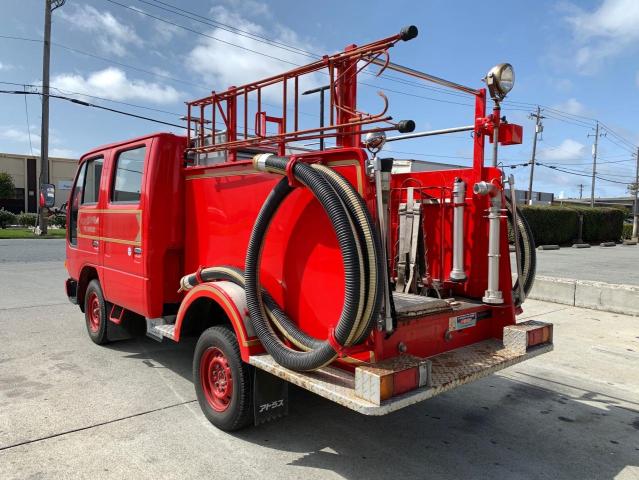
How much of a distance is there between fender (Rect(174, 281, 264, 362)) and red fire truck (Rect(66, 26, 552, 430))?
0.05ft

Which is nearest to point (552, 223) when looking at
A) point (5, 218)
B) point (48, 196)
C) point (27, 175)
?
point (48, 196)

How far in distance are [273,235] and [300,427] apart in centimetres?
155

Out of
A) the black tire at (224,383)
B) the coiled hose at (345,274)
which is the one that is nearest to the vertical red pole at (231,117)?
the coiled hose at (345,274)

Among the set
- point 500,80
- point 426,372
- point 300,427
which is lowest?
point 300,427

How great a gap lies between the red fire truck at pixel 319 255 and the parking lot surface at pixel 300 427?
36cm

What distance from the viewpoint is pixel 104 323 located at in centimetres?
570

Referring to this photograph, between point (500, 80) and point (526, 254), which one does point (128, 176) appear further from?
point (526, 254)

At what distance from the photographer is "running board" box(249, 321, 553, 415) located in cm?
271

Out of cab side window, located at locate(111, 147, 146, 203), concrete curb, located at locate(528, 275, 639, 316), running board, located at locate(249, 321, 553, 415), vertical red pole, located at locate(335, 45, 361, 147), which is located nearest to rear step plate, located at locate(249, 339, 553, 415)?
running board, located at locate(249, 321, 553, 415)

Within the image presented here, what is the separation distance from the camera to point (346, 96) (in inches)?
135

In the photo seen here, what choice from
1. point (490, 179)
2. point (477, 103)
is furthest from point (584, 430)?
point (477, 103)

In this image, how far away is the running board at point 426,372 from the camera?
106 inches

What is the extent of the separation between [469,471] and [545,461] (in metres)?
0.61

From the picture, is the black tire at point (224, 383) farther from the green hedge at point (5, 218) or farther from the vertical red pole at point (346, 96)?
the green hedge at point (5, 218)
